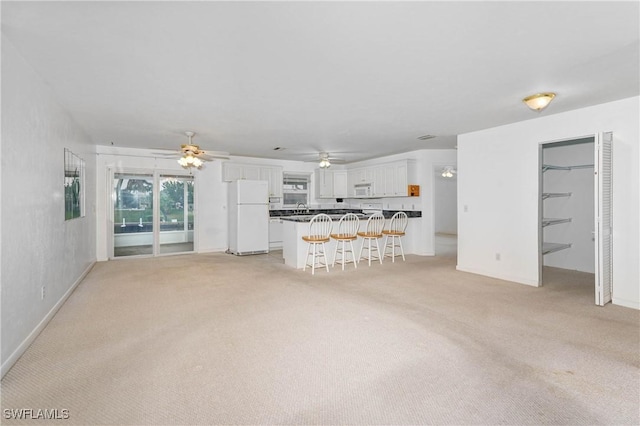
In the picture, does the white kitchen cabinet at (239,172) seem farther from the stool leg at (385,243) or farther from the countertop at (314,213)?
the stool leg at (385,243)

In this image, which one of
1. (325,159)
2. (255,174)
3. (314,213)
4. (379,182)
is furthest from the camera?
(314,213)

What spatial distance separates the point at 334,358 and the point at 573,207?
546 centimetres

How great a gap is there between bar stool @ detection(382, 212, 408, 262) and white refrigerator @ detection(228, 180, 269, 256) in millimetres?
2902

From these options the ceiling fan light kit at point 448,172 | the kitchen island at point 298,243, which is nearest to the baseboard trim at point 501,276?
the kitchen island at point 298,243

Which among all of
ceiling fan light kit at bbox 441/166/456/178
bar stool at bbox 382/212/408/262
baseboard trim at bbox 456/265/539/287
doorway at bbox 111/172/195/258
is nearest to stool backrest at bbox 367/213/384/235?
bar stool at bbox 382/212/408/262

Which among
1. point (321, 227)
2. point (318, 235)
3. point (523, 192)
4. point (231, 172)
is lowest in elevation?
point (318, 235)

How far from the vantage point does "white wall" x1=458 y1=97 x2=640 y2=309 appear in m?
3.71

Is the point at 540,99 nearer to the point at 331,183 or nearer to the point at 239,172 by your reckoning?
the point at 331,183

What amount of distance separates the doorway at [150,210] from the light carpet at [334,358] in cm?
314

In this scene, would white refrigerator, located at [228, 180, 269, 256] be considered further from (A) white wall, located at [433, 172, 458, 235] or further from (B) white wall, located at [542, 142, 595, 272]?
(A) white wall, located at [433, 172, 458, 235]

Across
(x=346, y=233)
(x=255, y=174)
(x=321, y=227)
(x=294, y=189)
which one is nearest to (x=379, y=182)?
(x=346, y=233)

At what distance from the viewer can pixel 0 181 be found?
2.21 metres

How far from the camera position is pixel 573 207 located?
18.1 ft

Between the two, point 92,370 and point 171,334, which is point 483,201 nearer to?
point 171,334
